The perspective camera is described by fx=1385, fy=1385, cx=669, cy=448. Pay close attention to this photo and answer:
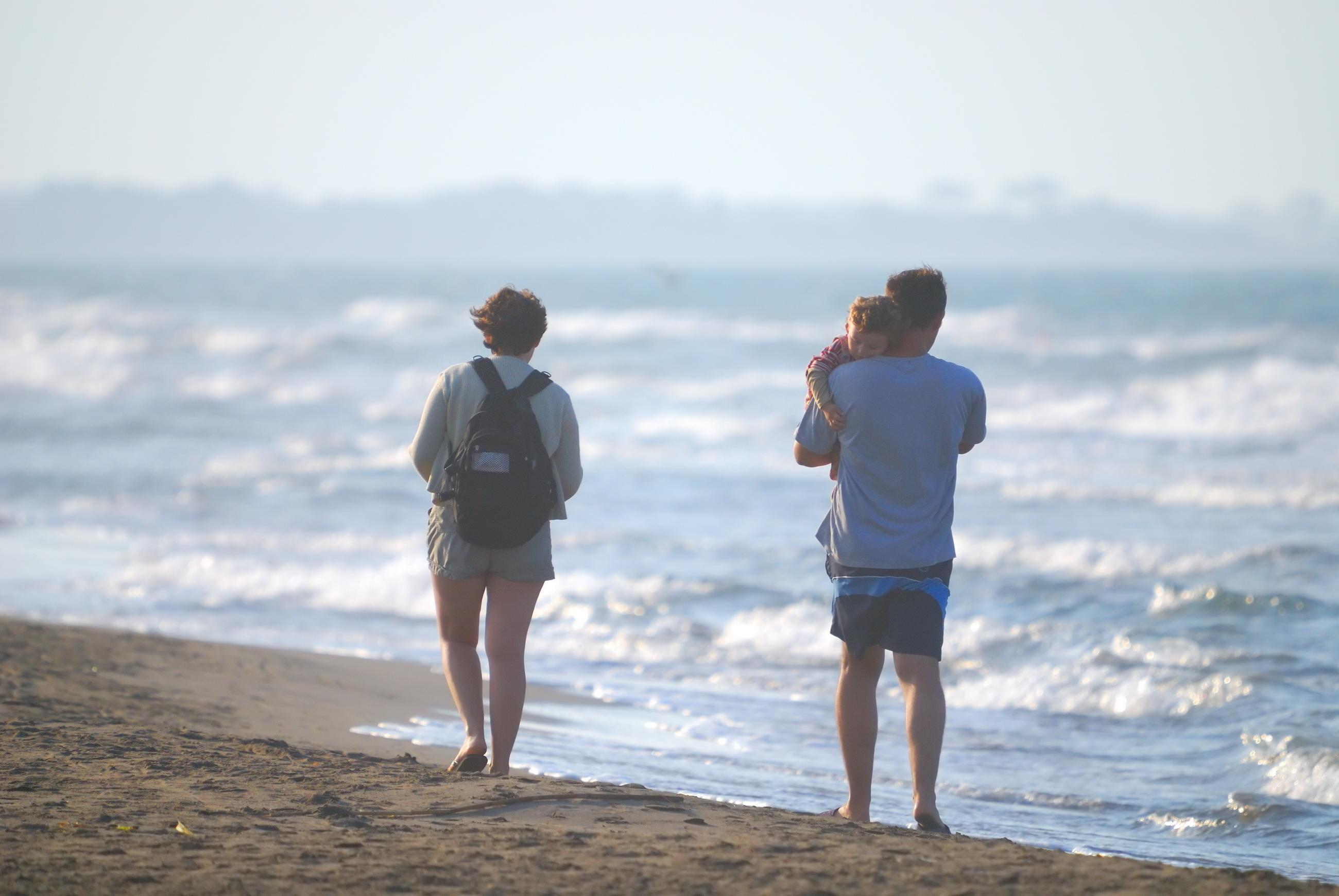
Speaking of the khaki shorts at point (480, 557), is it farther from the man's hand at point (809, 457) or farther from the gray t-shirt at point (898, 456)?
the gray t-shirt at point (898, 456)

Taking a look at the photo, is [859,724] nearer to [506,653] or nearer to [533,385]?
[506,653]

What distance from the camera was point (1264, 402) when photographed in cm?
1847

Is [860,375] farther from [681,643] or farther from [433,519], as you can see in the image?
[681,643]

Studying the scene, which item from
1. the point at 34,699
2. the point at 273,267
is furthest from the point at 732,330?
the point at 273,267

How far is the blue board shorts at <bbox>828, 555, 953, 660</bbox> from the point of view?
3.76m

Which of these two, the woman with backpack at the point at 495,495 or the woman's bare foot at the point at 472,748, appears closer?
the woman with backpack at the point at 495,495

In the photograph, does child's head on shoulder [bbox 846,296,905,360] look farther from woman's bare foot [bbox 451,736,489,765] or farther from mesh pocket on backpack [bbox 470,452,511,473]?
woman's bare foot [bbox 451,736,489,765]

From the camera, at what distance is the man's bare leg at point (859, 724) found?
3.91 meters

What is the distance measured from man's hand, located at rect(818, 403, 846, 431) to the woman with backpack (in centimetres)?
81

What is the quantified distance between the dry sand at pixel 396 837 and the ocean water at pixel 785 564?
1.10 meters

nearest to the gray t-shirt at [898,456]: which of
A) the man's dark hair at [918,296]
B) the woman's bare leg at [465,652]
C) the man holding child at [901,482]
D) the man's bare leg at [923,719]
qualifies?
the man holding child at [901,482]

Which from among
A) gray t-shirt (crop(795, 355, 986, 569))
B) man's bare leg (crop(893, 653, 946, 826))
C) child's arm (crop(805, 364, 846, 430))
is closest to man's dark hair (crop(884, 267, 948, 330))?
gray t-shirt (crop(795, 355, 986, 569))

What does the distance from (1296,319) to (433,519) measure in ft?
105

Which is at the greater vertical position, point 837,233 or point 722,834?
point 837,233
